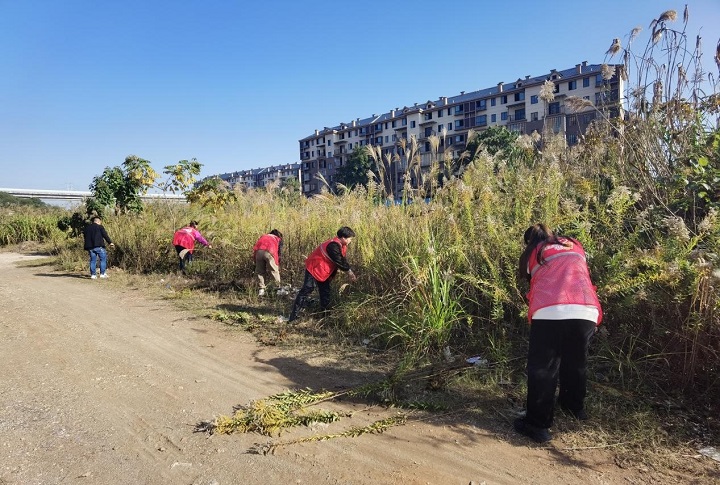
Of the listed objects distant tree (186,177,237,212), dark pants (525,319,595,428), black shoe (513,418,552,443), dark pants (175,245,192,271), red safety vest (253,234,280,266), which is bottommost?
black shoe (513,418,552,443)

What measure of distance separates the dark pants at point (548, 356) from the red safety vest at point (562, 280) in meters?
0.14

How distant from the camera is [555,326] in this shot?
10.3ft

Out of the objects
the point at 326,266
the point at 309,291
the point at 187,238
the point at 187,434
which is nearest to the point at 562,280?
the point at 187,434

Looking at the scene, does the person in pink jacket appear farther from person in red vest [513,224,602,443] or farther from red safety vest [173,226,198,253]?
person in red vest [513,224,602,443]

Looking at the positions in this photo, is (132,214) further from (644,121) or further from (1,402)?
(644,121)

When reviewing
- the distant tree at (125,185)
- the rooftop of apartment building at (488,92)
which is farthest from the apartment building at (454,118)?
the distant tree at (125,185)

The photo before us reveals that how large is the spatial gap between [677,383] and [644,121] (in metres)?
2.83

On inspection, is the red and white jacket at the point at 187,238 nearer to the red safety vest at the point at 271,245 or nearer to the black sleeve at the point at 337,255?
the red safety vest at the point at 271,245

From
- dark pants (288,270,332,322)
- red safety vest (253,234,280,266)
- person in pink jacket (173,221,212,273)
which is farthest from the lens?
person in pink jacket (173,221,212,273)

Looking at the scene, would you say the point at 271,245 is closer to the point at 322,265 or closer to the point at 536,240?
the point at 322,265

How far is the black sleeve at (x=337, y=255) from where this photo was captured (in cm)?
607

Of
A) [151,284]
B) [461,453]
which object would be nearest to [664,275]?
[461,453]

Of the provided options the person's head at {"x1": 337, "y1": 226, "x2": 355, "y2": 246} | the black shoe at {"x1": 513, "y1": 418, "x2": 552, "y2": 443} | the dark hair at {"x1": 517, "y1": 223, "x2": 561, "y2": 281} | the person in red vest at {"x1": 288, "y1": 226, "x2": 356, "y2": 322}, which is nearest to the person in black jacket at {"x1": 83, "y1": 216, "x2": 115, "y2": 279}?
the person in red vest at {"x1": 288, "y1": 226, "x2": 356, "y2": 322}

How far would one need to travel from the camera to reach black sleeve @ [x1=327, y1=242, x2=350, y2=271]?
19.9 ft
